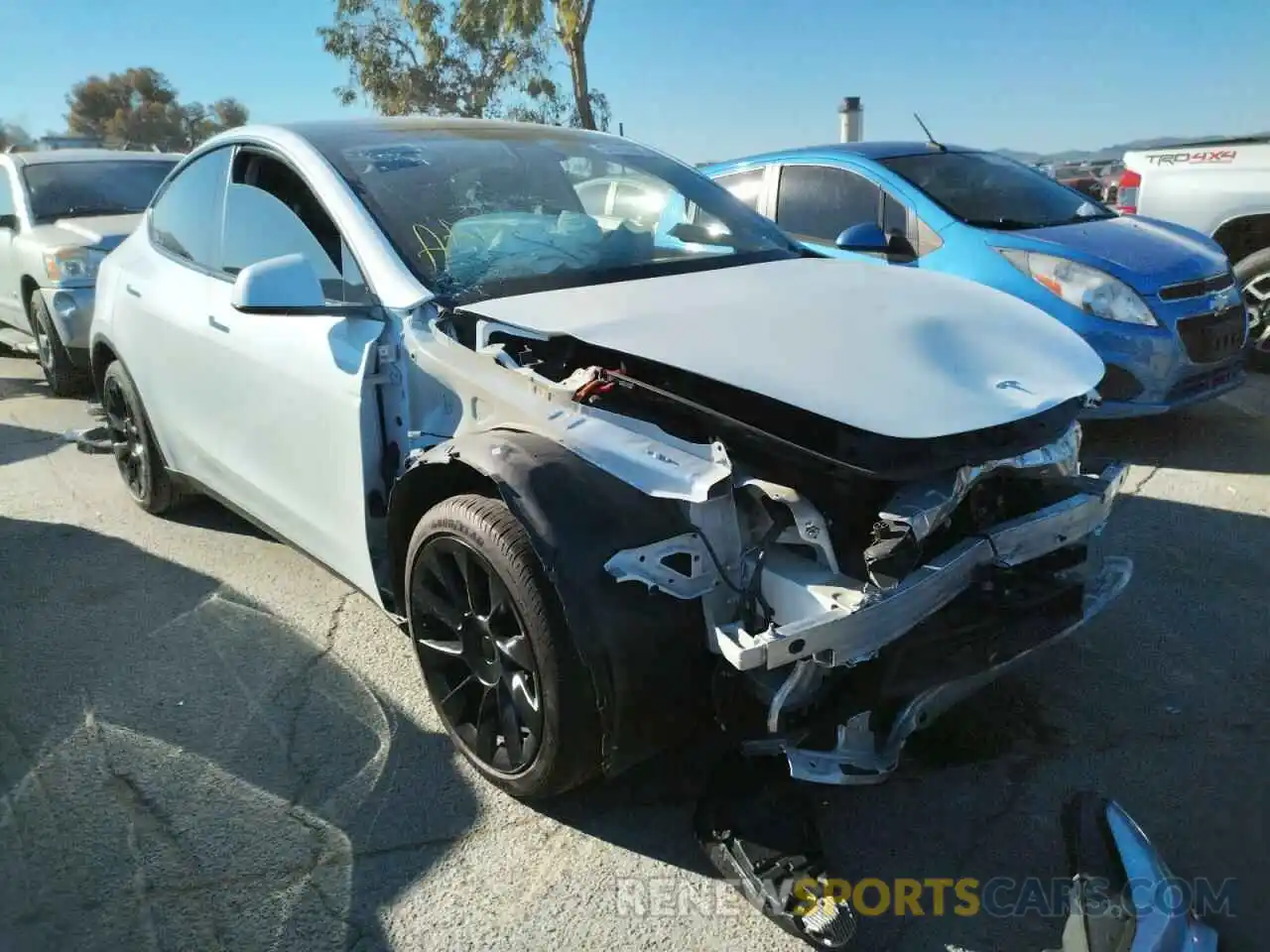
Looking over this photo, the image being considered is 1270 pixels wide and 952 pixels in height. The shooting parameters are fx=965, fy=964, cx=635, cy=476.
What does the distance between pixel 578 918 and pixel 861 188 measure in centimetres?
491

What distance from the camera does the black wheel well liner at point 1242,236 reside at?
696cm

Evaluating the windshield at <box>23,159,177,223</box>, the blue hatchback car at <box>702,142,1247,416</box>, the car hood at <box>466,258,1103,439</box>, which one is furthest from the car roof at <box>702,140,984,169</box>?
the windshield at <box>23,159,177,223</box>

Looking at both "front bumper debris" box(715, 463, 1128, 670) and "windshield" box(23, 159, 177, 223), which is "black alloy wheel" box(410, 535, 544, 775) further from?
"windshield" box(23, 159, 177, 223)

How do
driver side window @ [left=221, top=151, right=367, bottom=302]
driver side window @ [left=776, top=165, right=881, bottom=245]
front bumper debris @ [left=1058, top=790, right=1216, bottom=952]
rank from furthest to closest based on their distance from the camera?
driver side window @ [left=776, top=165, right=881, bottom=245] → driver side window @ [left=221, top=151, right=367, bottom=302] → front bumper debris @ [left=1058, top=790, right=1216, bottom=952]

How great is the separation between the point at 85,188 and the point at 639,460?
7795mm

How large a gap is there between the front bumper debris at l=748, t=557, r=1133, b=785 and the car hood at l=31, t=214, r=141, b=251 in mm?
6725

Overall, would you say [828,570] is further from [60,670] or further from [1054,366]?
[60,670]

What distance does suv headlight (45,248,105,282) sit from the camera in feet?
23.0

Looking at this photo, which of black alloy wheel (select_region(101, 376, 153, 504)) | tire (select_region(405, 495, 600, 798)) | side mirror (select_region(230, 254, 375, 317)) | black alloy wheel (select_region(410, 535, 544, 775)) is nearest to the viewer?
tire (select_region(405, 495, 600, 798))

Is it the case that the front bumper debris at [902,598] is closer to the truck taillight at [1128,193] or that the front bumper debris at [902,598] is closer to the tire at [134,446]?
the tire at [134,446]

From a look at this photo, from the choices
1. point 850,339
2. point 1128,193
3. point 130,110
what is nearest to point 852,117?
point 1128,193

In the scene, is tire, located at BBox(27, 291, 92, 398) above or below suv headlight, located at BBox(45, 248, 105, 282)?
below

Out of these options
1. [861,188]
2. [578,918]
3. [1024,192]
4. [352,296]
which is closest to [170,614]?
[352,296]

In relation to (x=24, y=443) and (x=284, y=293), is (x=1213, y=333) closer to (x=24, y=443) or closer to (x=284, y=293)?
(x=284, y=293)
